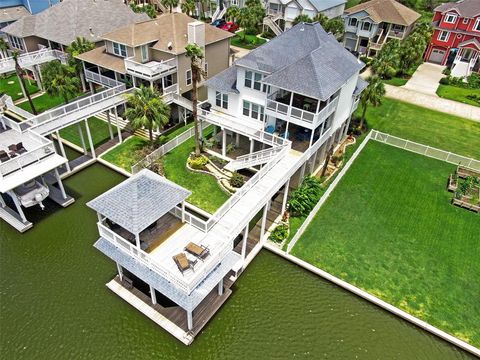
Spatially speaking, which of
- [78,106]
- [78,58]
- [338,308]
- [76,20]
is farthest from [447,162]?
[76,20]

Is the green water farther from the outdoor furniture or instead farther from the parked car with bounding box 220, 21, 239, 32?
the parked car with bounding box 220, 21, 239, 32

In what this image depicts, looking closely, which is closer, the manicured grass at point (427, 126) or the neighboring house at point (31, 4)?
the manicured grass at point (427, 126)

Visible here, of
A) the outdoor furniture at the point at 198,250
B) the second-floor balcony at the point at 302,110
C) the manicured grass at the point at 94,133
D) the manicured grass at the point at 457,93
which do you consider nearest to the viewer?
the outdoor furniture at the point at 198,250

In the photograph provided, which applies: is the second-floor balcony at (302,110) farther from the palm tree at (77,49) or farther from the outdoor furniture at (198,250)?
the palm tree at (77,49)

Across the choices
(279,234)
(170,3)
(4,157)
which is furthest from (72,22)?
(279,234)

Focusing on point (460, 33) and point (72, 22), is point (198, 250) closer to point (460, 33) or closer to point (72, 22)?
point (72, 22)

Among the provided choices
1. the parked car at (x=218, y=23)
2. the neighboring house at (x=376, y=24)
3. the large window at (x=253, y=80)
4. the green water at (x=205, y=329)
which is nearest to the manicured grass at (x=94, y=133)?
the green water at (x=205, y=329)
